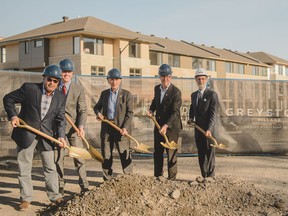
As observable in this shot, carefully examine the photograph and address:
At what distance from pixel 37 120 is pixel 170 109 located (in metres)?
2.32

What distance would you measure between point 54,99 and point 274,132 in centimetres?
683

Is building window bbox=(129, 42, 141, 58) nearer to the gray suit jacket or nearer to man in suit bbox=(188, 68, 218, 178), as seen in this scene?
man in suit bbox=(188, 68, 218, 178)

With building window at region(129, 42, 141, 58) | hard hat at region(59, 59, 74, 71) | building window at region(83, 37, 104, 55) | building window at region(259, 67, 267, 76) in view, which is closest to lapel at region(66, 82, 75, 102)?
hard hat at region(59, 59, 74, 71)

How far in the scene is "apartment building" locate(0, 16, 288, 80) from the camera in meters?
34.1

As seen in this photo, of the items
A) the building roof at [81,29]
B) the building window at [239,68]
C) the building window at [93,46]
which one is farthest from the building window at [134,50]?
the building window at [239,68]

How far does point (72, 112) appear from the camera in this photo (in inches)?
246

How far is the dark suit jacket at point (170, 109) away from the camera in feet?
21.6

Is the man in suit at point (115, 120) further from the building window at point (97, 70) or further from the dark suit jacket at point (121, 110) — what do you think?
the building window at point (97, 70)

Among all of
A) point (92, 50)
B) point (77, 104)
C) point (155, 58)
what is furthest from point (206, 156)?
point (155, 58)

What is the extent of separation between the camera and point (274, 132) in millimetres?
10320

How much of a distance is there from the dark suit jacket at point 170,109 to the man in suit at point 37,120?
6.11 ft

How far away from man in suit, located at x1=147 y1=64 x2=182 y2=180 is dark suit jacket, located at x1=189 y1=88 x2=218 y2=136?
1.19ft

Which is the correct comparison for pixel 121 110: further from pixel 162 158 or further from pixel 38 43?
pixel 38 43

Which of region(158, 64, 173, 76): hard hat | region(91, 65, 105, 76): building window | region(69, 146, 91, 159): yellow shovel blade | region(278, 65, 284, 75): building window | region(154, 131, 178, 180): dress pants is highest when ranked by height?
region(278, 65, 284, 75): building window
